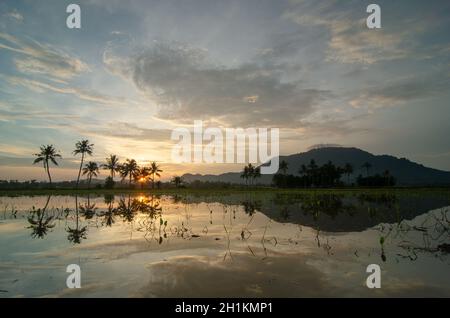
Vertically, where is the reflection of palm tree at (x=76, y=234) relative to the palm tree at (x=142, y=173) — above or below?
below

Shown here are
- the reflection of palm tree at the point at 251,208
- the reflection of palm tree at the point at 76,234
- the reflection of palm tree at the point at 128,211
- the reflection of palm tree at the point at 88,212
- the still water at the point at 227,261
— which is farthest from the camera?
the reflection of palm tree at the point at 251,208

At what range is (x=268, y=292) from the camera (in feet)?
18.0

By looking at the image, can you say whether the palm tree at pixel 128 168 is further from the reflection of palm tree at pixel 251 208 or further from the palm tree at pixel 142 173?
the reflection of palm tree at pixel 251 208

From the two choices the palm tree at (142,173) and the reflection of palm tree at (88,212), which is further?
the palm tree at (142,173)

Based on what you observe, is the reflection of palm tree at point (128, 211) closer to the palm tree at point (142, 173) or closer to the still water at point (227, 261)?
the still water at point (227, 261)

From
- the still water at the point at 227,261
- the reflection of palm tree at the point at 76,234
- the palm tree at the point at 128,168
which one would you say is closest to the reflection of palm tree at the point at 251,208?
the still water at the point at 227,261

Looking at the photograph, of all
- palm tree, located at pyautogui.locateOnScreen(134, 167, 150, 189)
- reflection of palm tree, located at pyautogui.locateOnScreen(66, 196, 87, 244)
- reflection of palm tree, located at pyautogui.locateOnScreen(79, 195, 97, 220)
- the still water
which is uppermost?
palm tree, located at pyautogui.locateOnScreen(134, 167, 150, 189)

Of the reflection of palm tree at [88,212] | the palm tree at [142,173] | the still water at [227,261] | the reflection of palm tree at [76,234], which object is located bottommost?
the reflection of palm tree at [88,212]

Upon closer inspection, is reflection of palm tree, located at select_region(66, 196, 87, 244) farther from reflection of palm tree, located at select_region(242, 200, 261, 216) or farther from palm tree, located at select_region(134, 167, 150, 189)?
palm tree, located at select_region(134, 167, 150, 189)

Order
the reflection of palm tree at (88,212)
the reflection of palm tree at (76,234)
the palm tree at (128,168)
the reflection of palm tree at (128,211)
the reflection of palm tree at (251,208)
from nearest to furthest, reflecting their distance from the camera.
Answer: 1. the reflection of palm tree at (76,234)
2. the reflection of palm tree at (128,211)
3. the reflection of palm tree at (88,212)
4. the reflection of palm tree at (251,208)
5. the palm tree at (128,168)

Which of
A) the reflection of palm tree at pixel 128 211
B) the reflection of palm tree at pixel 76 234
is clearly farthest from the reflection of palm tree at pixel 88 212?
the reflection of palm tree at pixel 76 234

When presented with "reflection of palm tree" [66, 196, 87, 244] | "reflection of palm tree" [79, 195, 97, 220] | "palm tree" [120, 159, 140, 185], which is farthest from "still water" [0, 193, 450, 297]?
"palm tree" [120, 159, 140, 185]

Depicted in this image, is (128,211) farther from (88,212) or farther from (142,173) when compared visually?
(142,173)

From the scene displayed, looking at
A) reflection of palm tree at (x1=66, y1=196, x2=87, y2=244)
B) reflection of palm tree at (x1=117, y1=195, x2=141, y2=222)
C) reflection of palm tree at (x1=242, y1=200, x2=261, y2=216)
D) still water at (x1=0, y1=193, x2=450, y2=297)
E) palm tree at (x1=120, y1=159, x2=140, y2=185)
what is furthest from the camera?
palm tree at (x1=120, y1=159, x2=140, y2=185)
